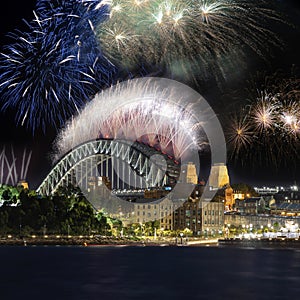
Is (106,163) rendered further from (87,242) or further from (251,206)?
(251,206)

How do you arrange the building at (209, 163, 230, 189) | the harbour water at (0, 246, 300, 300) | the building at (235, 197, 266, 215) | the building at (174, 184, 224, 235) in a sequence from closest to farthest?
1. the harbour water at (0, 246, 300, 300)
2. the building at (174, 184, 224, 235)
3. the building at (235, 197, 266, 215)
4. the building at (209, 163, 230, 189)

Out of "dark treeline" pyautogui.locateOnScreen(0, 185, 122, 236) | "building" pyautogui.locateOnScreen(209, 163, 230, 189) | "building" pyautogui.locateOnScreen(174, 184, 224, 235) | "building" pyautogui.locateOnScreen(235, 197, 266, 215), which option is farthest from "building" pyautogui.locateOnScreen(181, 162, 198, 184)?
"dark treeline" pyautogui.locateOnScreen(0, 185, 122, 236)

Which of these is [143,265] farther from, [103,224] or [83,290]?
[103,224]

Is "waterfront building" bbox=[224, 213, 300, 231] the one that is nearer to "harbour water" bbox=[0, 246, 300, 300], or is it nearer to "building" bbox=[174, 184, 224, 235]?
"building" bbox=[174, 184, 224, 235]

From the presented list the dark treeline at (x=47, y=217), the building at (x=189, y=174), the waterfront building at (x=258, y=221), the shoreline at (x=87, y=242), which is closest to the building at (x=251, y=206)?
the waterfront building at (x=258, y=221)

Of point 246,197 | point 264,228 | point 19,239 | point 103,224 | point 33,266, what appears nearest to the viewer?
point 33,266

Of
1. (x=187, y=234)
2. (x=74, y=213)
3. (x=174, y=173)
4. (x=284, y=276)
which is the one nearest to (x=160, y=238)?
(x=187, y=234)

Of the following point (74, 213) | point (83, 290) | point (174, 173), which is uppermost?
point (174, 173)
